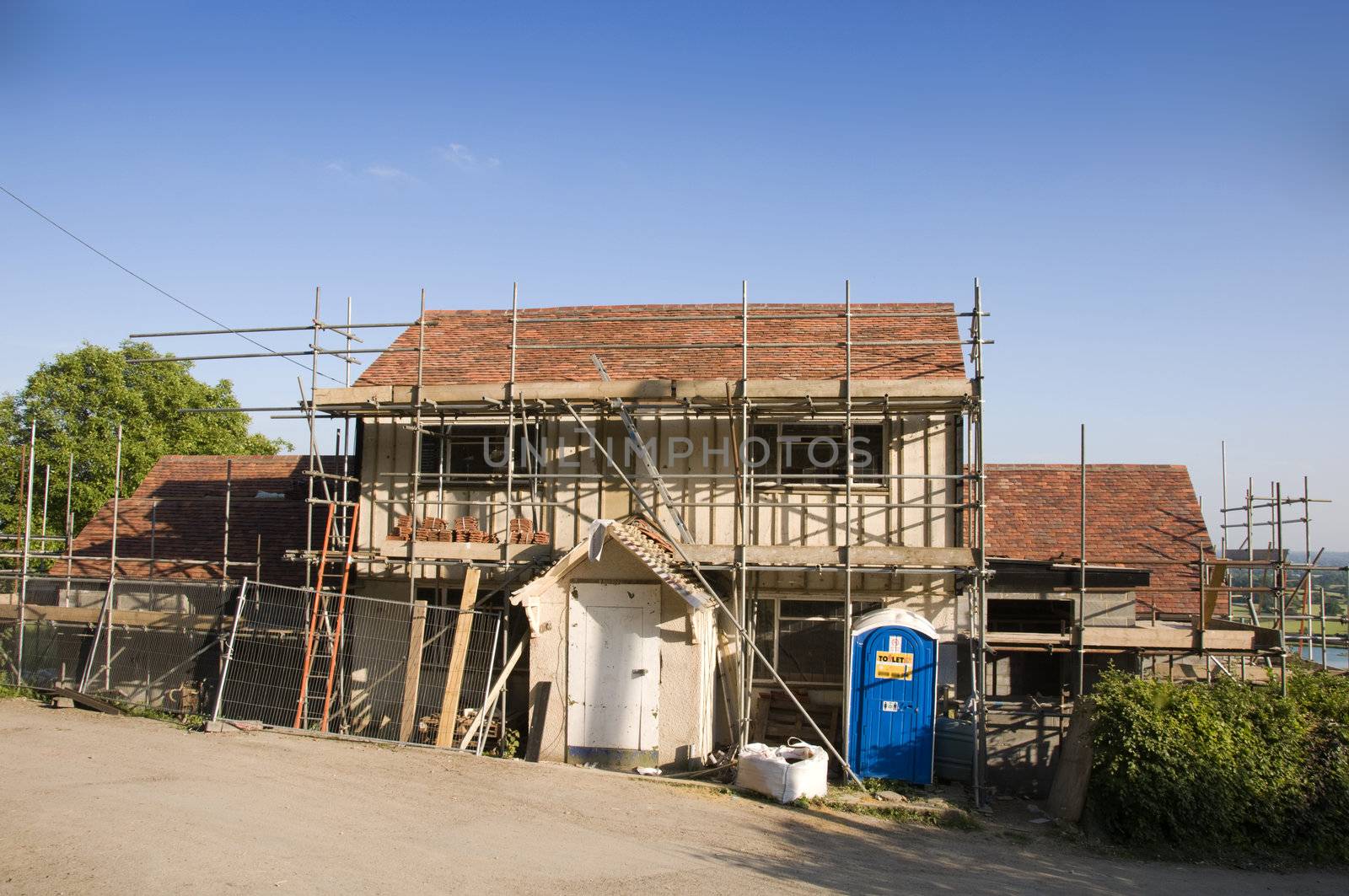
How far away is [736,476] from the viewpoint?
45.5 feet

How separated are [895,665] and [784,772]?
213cm

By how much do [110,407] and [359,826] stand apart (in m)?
28.0

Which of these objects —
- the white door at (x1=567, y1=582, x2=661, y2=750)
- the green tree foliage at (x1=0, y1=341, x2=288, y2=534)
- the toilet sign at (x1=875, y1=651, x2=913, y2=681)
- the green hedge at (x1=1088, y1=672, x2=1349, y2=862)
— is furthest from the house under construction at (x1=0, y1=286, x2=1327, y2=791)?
the green tree foliage at (x1=0, y1=341, x2=288, y2=534)

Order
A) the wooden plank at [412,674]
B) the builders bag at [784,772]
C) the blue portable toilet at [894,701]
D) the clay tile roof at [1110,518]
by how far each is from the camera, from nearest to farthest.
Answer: the builders bag at [784,772]
the blue portable toilet at [894,701]
the wooden plank at [412,674]
the clay tile roof at [1110,518]

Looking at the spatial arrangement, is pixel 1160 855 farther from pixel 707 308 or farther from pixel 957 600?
pixel 707 308

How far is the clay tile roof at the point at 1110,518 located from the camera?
1786cm

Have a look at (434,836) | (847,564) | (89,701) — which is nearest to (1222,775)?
(847,564)

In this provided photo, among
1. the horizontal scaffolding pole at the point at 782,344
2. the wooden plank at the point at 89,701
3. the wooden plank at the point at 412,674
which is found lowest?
the wooden plank at the point at 89,701

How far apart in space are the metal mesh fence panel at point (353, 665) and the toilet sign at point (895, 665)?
5.11 metres

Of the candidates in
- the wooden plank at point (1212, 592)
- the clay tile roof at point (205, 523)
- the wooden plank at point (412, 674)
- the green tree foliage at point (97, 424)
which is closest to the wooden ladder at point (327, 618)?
the wooden plank at point (412, 674)

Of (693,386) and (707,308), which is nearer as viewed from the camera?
(693,386)

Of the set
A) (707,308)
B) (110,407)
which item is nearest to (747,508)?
(707,308)

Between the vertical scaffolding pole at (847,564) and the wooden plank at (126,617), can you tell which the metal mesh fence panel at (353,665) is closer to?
the wooden plank at (126,617)

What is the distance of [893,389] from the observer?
13648mm
